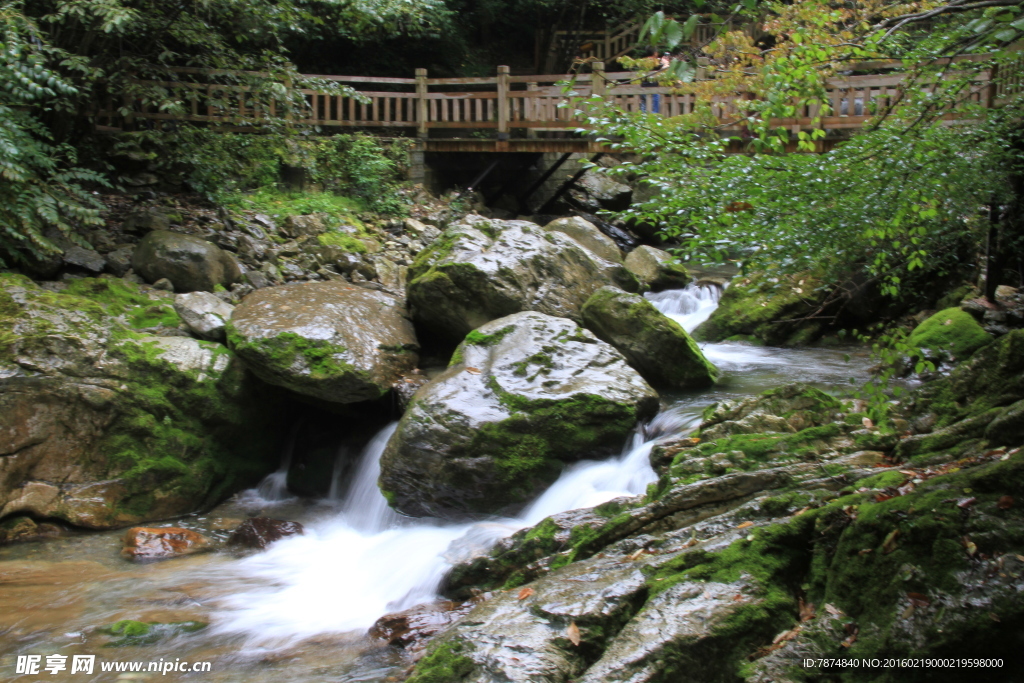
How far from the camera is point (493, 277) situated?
7.14m

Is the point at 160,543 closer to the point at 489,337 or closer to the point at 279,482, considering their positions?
the point at 279,482

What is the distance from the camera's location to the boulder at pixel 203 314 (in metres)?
6.80

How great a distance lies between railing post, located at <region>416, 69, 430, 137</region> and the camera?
13.9 m

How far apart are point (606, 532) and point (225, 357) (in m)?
4.32

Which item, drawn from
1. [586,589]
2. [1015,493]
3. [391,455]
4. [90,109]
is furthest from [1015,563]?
[90,109]

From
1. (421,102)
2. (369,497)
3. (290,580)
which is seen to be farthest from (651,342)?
(421,102)

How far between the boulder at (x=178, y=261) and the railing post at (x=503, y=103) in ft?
24.2

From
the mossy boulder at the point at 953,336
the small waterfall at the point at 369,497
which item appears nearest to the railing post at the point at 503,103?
the small waterfall at the point at 369,497

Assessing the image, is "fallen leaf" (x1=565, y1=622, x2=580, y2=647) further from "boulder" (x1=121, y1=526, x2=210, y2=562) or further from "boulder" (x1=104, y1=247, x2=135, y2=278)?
"boulder" (x1=104, y1=247, x2=135, y2=278)

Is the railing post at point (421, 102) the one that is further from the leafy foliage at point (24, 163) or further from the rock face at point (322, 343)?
the leafy foliage at point (24, 163)

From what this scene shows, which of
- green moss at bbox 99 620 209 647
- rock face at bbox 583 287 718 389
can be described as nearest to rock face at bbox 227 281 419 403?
rock face at bbox 583 287 718 389

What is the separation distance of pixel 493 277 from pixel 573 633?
4.64m

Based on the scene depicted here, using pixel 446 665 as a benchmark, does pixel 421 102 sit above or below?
above

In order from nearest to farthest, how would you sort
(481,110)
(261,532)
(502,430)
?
(502,430)
(261,532)
(481,110)
